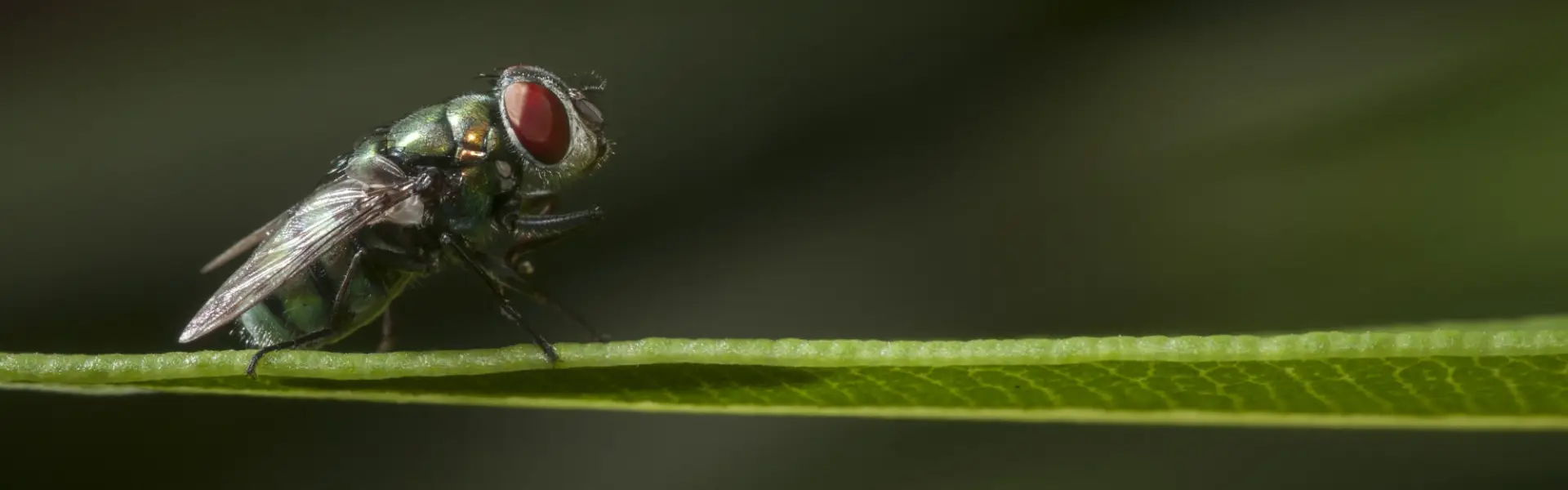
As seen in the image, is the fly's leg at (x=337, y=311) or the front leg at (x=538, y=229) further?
the front leg at (x=538, y=229)

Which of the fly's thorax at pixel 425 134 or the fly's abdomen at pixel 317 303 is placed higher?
the fly's thorax at pixel 425 134

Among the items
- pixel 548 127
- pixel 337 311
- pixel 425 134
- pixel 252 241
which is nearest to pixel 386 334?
pixel 252 241

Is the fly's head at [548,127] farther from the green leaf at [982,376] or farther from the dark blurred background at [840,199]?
the dark blurred background at [840,199]

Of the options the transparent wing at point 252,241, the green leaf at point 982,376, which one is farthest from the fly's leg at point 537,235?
the green leaf at point 982,376

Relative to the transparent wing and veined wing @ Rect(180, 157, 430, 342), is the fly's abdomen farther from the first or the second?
the transparent wing

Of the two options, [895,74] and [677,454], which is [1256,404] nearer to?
[677,454]

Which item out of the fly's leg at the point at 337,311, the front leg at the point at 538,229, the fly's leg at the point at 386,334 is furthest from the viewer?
the fly's leg at the point at 386,334

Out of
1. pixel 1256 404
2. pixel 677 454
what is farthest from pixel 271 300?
pixel 1256 404

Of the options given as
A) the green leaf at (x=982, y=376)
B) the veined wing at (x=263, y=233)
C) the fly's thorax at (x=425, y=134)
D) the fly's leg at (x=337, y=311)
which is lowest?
the green leaf at (x=982, y=376)
